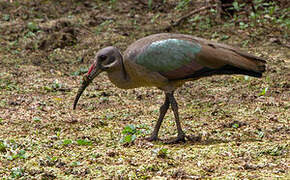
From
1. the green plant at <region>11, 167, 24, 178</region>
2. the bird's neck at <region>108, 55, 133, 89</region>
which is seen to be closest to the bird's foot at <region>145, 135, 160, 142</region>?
the bird's neck at <region>108, 55, 133, 89</region>

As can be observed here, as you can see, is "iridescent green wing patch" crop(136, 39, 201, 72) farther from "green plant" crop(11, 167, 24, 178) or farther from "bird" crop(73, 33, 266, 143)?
"green plant" crop(11, 167, 24, 178)

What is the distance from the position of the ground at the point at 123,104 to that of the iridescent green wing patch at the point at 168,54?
826 mm

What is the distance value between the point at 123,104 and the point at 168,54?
1990mm

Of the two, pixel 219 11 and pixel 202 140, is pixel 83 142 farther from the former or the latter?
pixel 219 11

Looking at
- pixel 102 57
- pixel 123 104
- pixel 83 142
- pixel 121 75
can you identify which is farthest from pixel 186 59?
pixel 123 104

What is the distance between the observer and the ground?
4742 mm

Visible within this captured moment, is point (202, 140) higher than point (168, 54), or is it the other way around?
point (168, 54)

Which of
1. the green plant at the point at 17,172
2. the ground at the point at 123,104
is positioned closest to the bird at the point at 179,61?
the ground at the point at 123,104

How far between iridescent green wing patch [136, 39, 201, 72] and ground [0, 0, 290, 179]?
826mm

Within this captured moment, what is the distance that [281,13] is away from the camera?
11078 mm

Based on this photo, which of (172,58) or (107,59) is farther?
(107,59)

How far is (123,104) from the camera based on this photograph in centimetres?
731

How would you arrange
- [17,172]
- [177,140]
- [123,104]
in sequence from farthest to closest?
[123,104], [177,140], [17,172]

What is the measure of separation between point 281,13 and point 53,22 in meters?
5.07
